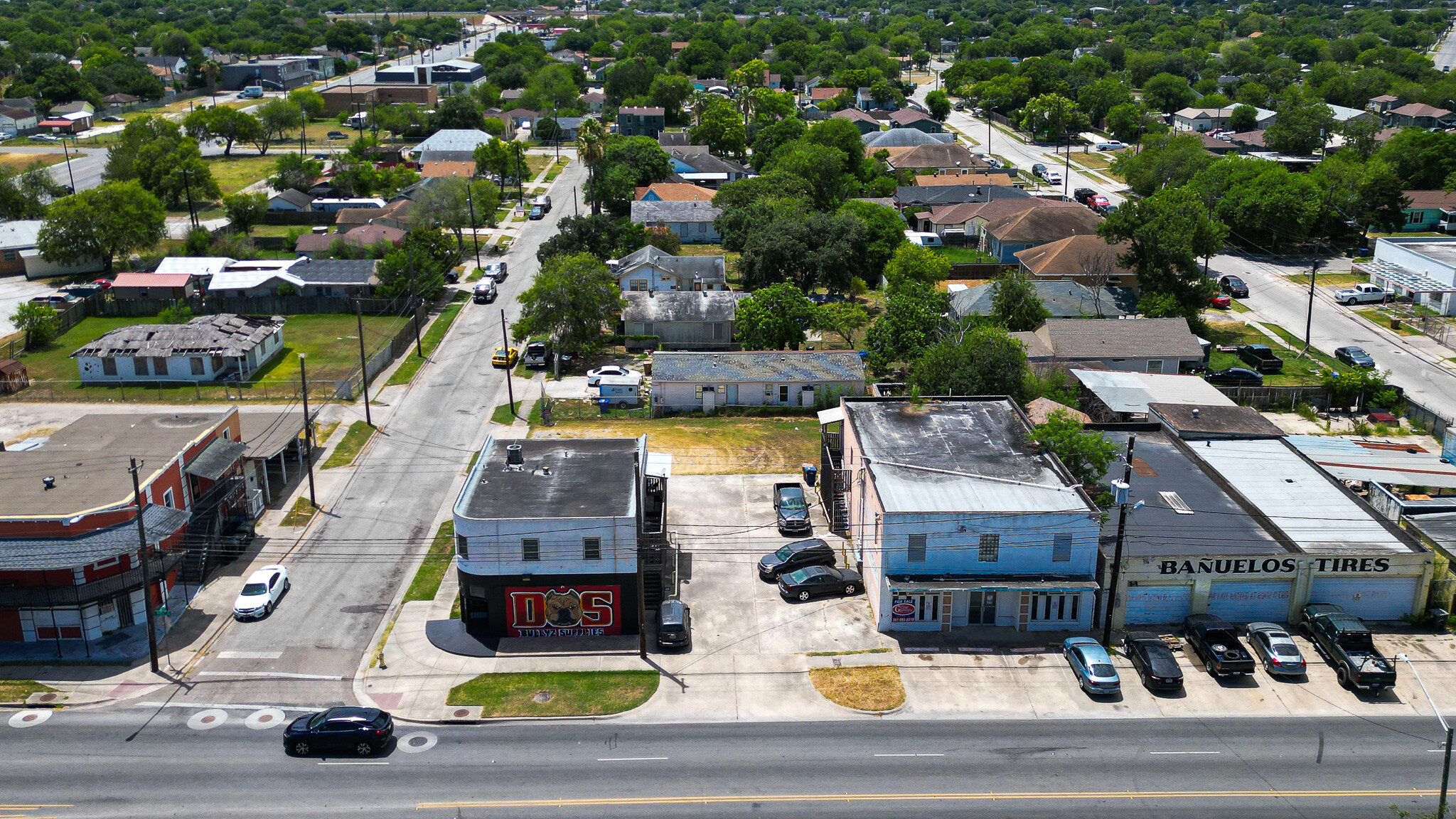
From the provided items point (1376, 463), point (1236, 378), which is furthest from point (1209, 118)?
point (1376, 463)

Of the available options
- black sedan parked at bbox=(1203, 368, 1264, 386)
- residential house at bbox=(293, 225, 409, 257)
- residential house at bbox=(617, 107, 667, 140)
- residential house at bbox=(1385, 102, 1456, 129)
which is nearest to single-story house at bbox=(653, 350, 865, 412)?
black sedan parked at bbox=(1203, 368, 1264, 386)

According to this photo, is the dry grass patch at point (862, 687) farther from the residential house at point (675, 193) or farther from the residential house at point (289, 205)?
the residential house at point (289, 205)

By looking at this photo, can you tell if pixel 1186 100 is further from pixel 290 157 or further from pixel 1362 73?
pixel 290 157

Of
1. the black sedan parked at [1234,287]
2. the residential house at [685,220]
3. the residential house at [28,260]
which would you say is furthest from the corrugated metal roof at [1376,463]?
the residential house at [28,260]

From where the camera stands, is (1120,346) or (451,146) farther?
(451,146)

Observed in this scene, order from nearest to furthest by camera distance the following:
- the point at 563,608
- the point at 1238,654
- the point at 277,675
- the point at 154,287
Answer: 1. the point at 1238,654
2. the point at 277,675
3. the point at 563,608
4. the point at 154,287

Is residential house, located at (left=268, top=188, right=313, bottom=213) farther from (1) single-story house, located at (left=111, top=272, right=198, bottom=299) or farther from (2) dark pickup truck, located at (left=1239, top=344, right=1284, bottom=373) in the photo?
(2) dark pickup truck, located at (left=1239, top=344, right=1284, bottom=373)

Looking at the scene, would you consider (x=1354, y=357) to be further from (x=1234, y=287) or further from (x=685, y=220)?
(x=685, y=220)
